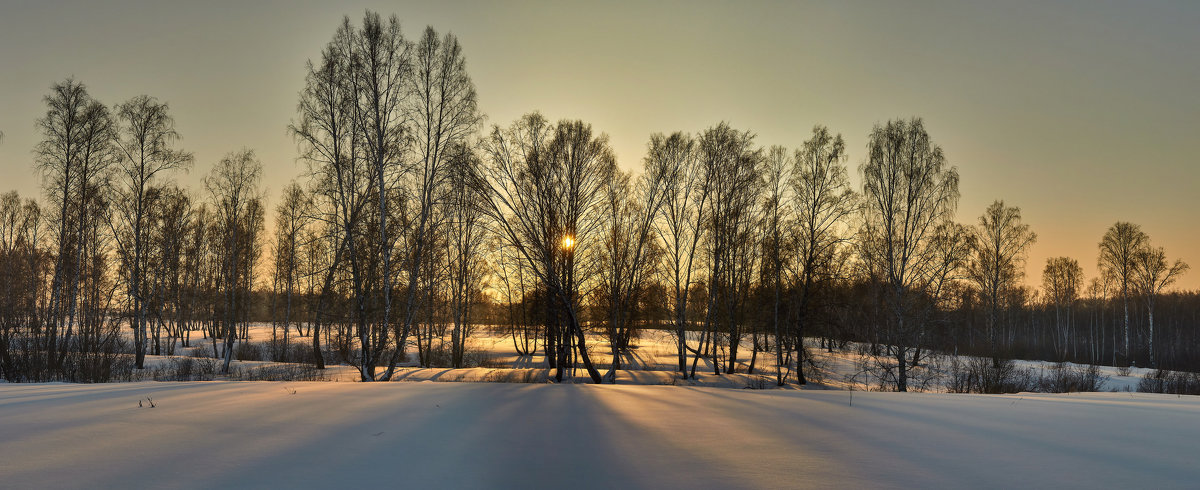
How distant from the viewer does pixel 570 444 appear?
3926 mm

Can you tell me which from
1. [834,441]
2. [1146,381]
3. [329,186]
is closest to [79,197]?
[329,186]

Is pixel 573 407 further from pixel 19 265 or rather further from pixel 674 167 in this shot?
pixel 19 265

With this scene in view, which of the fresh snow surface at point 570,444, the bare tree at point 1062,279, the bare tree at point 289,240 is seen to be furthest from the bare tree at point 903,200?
the bare tree at point 1062,279

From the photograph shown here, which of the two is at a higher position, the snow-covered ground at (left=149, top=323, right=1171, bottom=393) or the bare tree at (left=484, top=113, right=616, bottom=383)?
the bare tree at (left=484, top=113, right=616, bottom=383)

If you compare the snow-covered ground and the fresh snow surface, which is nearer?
the fresh snow surface

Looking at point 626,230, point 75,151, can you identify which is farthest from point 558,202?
point 75,151

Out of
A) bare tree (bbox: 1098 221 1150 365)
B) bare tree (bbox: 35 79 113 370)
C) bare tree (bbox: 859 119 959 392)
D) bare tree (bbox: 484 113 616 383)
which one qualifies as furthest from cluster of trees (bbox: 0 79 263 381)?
bare tree (bbox: 1098 221 1150 365)

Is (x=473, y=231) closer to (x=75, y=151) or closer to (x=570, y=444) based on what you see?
(x=75, y=151)

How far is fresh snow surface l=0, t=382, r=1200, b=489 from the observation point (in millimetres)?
3164

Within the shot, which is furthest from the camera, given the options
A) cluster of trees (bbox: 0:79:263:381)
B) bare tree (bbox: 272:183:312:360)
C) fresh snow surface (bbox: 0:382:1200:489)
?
bare tree (bbox: 272:183:312:360)

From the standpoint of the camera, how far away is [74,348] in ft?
47.9

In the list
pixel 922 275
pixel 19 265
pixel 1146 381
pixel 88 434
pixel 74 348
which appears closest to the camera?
pixel 88 434

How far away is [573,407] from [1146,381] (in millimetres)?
27726

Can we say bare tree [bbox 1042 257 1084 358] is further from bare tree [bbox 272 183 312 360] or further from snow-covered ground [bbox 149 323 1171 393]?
bare tree [bbox 272 183 312 360]
